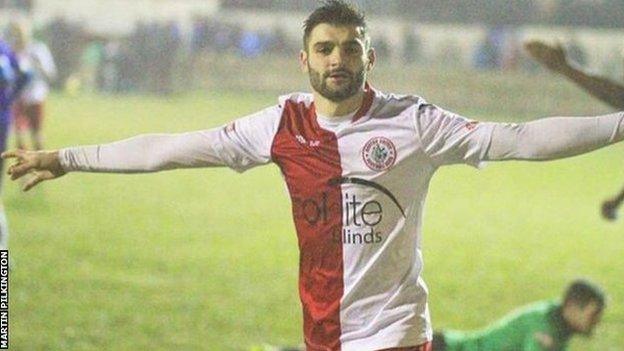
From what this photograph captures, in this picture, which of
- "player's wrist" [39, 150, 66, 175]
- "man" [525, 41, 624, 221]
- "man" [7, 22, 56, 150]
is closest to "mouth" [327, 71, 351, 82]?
"player's wrist" [39, 150, 66, 175]

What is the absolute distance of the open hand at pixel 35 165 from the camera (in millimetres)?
2631

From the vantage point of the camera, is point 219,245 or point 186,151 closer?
point 186,151

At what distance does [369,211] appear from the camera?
2670 millimetres

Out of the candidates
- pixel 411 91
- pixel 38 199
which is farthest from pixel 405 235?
pixel 38 199

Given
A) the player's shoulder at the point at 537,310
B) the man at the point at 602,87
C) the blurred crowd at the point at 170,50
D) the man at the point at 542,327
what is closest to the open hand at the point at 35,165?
the man at the point at 602,87

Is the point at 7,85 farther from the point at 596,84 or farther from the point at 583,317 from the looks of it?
the point at 583,317

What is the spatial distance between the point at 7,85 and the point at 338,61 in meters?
2.12

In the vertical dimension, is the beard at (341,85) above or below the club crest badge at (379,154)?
above

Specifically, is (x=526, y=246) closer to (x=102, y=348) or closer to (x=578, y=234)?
(x=578, y=234)

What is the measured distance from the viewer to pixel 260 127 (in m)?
2.75

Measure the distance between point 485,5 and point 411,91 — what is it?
43 cm

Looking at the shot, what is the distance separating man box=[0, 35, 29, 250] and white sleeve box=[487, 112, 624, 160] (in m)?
2.28

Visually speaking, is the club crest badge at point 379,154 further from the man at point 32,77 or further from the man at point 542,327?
the man at point 32,77

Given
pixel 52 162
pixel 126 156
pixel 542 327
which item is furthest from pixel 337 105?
pixel 542 327
